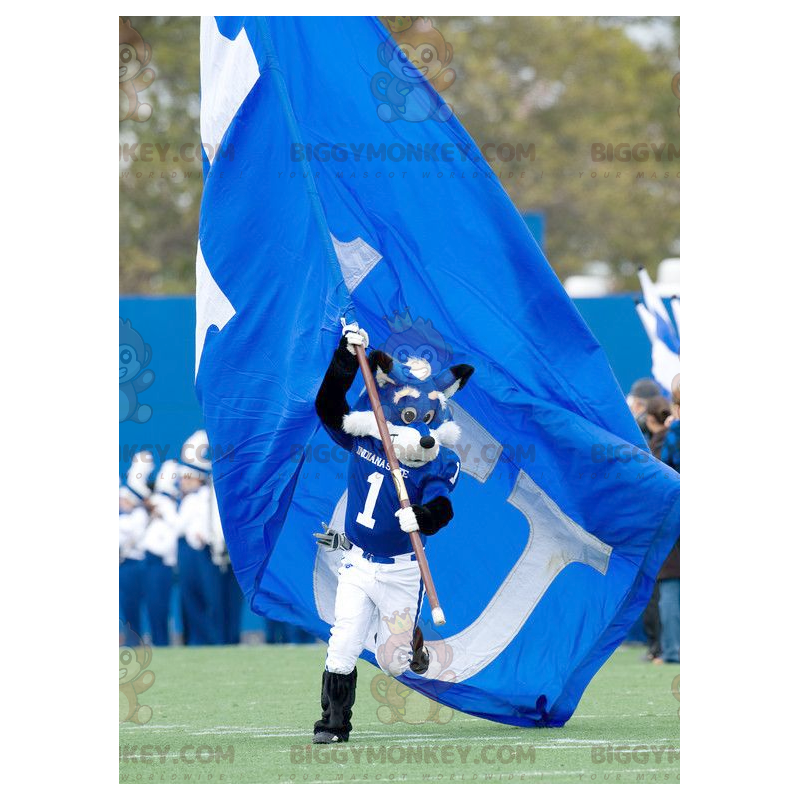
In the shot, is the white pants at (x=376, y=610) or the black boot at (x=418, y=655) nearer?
the white pants at (x=376, y=610)

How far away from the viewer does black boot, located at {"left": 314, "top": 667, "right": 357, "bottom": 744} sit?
802 centimetres

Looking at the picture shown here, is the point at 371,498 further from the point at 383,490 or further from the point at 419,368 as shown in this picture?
the point at 419,368

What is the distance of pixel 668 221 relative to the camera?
35531 mm

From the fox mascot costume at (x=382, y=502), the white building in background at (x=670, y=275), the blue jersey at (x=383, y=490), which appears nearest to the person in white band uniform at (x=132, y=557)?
the white building in background at (x=670, y=275)

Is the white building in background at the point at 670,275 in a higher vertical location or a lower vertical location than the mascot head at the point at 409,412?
higher

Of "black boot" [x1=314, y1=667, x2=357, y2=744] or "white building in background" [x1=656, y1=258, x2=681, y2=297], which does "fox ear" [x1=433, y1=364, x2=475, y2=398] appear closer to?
"black boot" [x1=314, y1=667, x2=357, y2=744]

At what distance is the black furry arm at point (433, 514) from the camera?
7887mm

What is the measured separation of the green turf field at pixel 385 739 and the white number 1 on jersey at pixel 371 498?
111cm

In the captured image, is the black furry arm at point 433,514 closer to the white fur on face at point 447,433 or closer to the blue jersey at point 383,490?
the blue jersey at point 383,490

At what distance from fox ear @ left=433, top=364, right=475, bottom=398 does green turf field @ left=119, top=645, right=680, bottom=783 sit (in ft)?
5.87

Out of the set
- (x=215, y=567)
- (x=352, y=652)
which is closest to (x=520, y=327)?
(x=352, y=652)

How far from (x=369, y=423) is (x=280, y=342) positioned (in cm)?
70
